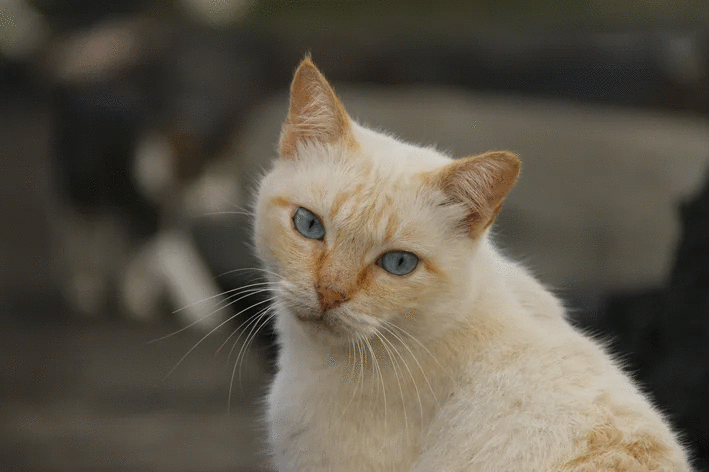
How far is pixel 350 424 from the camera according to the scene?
1.12 metres

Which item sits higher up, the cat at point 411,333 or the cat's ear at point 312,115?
the cat's ear at point 312,115

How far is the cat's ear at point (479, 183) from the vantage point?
103cm

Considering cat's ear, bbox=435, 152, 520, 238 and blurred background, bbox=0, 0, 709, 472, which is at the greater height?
cat's ear, bbox=435, 152, 520, 238

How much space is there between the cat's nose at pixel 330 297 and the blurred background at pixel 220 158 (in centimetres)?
74

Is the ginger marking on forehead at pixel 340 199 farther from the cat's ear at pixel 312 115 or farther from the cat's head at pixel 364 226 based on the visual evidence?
the cat's ear at pixel 312 115

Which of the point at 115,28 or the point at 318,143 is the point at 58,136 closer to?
the point at 115,28

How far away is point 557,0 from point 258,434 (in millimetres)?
3248

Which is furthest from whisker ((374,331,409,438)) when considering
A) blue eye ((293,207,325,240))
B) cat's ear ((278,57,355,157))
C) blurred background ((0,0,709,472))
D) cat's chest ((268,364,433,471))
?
blurred background ((0,0,709,472))

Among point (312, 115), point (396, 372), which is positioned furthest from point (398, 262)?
point (312, 115)

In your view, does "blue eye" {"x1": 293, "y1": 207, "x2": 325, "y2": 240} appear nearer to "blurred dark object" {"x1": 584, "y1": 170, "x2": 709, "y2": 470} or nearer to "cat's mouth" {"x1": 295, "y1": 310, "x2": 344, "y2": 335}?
"cat's mouth" {"x1": 295, "y1": 310, "x2": 344, "y2": 335}

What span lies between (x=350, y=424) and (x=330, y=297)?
213 millimetres

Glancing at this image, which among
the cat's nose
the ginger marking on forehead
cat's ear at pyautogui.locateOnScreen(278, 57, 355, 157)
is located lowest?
the cat's nose

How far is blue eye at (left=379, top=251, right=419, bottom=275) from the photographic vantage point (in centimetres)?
108

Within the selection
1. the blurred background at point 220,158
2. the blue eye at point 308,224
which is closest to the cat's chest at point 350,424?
the blue eye at point 308,224
